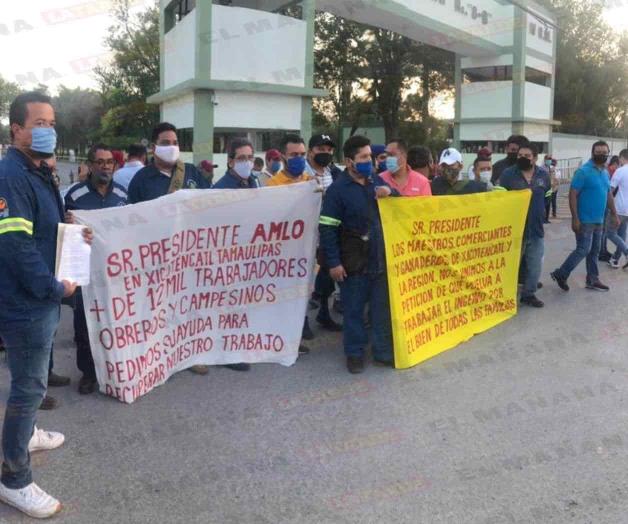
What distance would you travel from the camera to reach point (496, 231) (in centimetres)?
601

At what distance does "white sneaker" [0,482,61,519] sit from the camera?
280cm

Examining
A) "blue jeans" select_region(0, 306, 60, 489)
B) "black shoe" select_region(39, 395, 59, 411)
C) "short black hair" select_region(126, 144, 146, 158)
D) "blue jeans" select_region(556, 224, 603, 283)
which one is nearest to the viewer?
"blue jeans" select_region(0, 306, 60, 489)

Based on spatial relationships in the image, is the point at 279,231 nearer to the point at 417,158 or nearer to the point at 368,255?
the point at 368,255

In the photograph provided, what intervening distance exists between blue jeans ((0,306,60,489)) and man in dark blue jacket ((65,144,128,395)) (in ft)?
4.53

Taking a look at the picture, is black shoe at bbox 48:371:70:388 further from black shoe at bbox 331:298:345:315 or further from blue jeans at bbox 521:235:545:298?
blue jeans at bbox 521:235:545:298

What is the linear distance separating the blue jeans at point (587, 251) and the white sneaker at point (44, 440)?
20.0 ft

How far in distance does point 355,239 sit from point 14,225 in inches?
105

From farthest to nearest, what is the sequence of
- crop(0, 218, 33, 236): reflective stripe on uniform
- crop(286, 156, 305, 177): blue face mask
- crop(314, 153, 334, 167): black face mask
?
crop(314, 153, 334, 167): black face mask
crop(286, 156, 305, 177): blue face mask
crop(0, 218, 33, 236): reflective stripe on uniform

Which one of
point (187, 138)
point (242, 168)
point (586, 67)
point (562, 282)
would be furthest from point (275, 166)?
point (586, 67)

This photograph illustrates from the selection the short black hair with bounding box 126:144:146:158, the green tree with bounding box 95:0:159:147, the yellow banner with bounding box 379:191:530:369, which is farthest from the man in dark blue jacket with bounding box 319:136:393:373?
the green tree with bounding box 95:0:159:147

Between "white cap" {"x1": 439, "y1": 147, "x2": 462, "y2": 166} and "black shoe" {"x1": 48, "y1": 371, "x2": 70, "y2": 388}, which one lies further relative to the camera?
"white cap" {"x1": 439, "y1": 147, "x2": 462, "y2": 166}

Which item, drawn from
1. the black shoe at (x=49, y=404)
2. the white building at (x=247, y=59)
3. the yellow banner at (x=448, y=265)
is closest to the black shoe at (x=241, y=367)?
the yellow banner at (x=448, y=265)

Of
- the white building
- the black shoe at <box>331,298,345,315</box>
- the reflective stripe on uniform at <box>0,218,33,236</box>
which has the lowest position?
the black shoe at <box>331,298,345,315</box>

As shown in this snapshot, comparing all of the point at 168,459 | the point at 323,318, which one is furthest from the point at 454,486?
the point at 323,318
